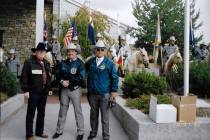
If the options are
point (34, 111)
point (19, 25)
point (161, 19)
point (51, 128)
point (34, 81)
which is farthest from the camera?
A: point (161, 19)

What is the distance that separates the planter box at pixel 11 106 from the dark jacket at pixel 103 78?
114 inches

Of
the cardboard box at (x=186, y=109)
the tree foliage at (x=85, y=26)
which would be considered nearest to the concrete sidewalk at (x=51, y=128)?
the cardboard box at (x=186, y=109)

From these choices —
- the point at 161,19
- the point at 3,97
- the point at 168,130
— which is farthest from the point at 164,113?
the point at 161,19

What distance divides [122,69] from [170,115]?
11.6 metres

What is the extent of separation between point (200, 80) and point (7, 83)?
579 centimetres

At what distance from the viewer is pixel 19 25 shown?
2480cm

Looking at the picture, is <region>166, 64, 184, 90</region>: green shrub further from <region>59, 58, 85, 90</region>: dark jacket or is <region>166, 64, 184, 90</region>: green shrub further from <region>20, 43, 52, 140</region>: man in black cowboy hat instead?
<region>20, 43, 52, 140</region>: man in black cowboy hat

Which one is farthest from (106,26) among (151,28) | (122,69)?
(151,28)

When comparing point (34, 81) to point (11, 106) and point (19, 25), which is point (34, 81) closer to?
point (11, 106)

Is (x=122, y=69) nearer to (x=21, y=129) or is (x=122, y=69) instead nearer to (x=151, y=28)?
(x=21, y=129)

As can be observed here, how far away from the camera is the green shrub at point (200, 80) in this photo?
15211mm

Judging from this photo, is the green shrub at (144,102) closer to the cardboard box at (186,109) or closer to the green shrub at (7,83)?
the cardboard box at (186,109)

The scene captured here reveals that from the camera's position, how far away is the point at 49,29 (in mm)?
27031

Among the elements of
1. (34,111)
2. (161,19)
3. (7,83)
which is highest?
(161,19)
